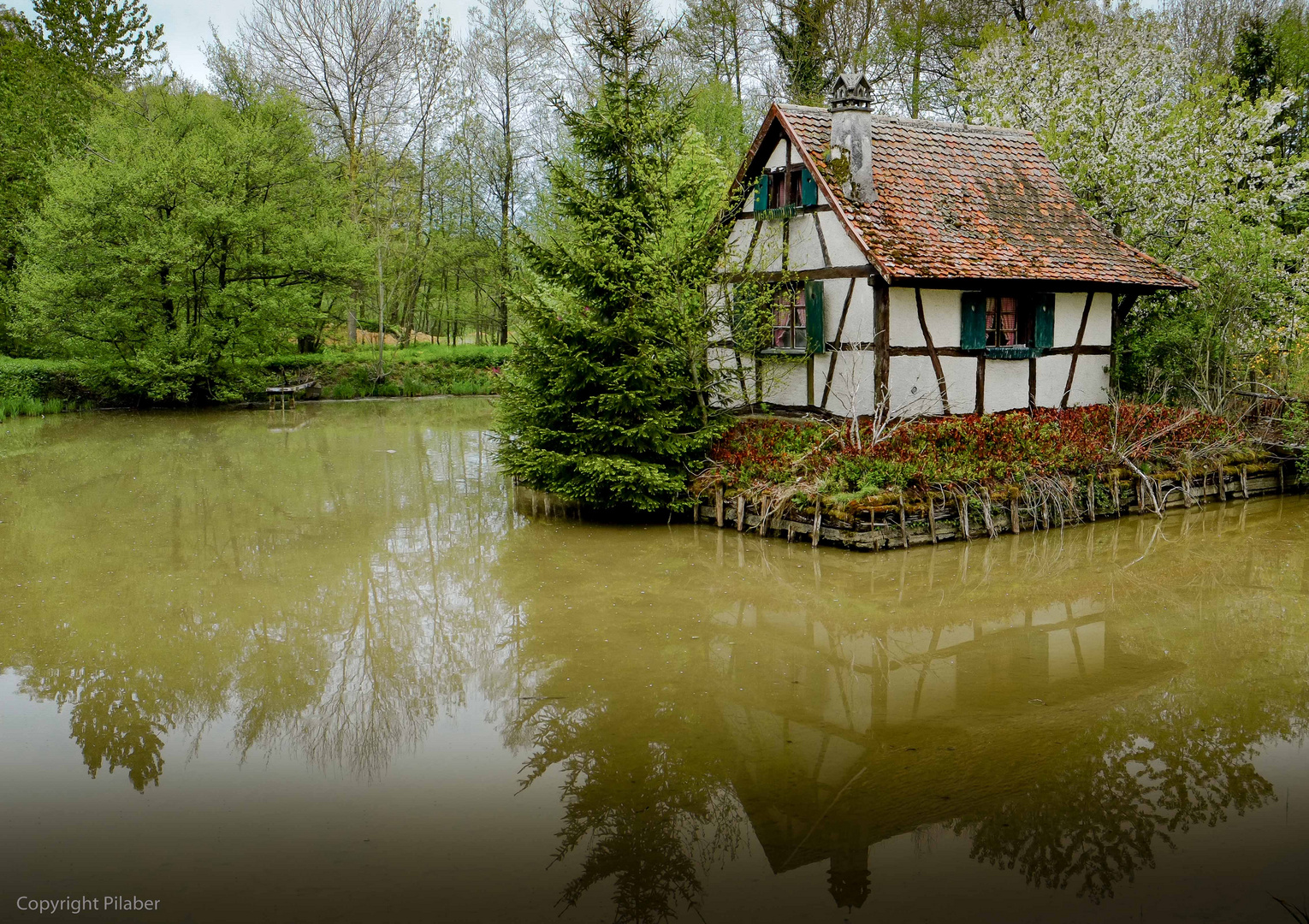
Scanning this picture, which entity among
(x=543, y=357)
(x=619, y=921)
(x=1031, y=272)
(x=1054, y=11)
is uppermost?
(x=1054, y=11)

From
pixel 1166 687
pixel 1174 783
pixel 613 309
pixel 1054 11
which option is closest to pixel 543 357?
pixel 613 309

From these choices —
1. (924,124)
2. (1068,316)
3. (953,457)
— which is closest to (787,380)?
(953,457)

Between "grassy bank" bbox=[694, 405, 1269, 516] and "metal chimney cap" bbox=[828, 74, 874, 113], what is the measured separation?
5113mm

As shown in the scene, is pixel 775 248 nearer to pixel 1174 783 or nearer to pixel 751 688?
pixel 751 688

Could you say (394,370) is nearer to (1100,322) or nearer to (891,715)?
(1100,322)

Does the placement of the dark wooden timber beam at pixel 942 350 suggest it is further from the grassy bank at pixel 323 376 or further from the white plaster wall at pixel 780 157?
the grassy bank at pixel 323 376

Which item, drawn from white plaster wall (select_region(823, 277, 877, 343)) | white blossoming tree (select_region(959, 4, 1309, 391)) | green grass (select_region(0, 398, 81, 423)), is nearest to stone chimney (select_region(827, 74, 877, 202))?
white plaster wall (select_region(823, 277, 877, 343))

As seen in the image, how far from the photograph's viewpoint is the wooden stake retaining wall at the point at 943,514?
42.1 ft

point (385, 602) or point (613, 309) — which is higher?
point (613, 309)

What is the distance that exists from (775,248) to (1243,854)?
1248 cm

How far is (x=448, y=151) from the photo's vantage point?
37281mm

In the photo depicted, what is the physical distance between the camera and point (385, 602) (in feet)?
35.2

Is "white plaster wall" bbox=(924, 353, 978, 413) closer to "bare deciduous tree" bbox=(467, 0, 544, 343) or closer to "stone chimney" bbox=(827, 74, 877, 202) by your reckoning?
"stone chimney" bbox=(827, 74, 877, 202)

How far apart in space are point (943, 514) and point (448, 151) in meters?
29.4
